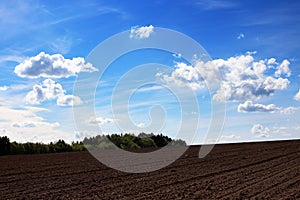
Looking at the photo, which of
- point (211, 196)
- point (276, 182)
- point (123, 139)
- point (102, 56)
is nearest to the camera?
point (211, 196)

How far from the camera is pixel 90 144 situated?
42.7 m

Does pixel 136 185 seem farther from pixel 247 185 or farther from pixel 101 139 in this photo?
pixel 101 139

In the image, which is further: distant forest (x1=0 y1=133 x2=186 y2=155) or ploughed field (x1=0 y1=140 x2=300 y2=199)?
distant forest (x1=0 y1=133 x2=186 y2=155)

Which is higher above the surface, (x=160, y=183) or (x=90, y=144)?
(x=90, y=144)

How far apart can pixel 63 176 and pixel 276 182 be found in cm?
762

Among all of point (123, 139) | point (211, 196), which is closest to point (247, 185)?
point (211, 196)

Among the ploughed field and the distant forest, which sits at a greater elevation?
the distant forest

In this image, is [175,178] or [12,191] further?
[175,178]

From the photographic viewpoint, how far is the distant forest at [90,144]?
3735cm

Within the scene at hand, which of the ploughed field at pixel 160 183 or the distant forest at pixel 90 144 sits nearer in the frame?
the ploughed field at pixel 160 183

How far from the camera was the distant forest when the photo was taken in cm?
3735

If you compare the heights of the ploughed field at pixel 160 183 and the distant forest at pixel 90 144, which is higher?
the distant forest at pixel 90 144

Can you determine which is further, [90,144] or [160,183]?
[90,144]

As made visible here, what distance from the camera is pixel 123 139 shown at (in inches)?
1829
